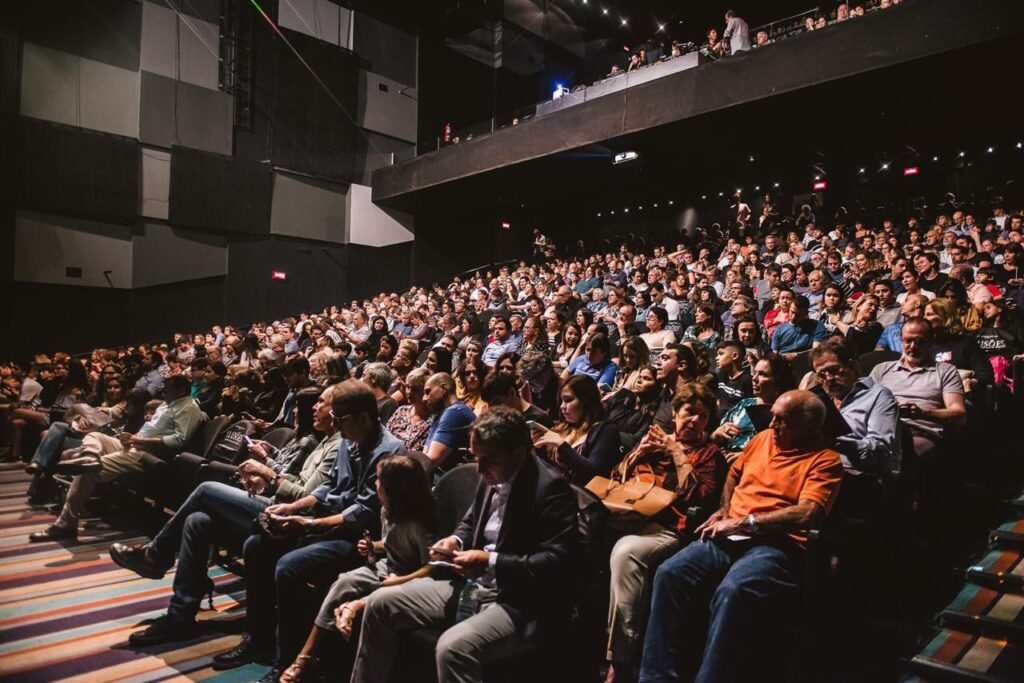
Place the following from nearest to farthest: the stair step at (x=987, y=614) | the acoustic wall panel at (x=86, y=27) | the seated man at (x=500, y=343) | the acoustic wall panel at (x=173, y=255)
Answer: the stair step at (x=987, y=614) < the seated man at (x=500, y=343) < the acoustic wall panel at (x=86, y=27) < the acoustic wall panel at (x=173, y=255)

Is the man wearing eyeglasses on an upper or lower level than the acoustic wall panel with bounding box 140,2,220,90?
lower

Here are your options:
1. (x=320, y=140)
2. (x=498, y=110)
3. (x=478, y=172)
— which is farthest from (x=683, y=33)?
(x=320, y=140)

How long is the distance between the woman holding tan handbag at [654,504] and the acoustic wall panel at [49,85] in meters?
10.4

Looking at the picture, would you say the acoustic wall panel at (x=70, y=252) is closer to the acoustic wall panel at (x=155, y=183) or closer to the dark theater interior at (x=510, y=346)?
the dark theater interior at (x=510, y=346)

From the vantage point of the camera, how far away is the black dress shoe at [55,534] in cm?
370

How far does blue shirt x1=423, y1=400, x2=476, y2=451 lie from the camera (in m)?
2.86

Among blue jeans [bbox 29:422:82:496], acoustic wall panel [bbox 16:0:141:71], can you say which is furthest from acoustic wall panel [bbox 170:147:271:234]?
blue jeans [bbox 29:422:82:496]

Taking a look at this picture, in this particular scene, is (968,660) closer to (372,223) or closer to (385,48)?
(372,223)

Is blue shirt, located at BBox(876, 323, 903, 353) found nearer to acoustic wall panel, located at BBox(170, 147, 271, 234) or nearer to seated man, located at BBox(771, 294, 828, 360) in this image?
seated man, located at BBox(771, 294, 828, 360)

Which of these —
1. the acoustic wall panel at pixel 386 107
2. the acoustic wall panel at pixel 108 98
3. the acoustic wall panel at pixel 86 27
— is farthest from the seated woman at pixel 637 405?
the acoustic wall panel at pixel 386 107

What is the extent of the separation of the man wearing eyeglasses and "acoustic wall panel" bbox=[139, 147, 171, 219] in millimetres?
10378

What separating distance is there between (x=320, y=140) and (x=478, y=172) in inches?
138

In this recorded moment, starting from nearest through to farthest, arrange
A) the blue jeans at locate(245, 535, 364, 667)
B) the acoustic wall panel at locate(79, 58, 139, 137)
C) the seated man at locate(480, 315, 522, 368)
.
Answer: the blue jeans at locate(245, 535, 364, 667)
the seated man at locate(480, 315, 522, 368)
the acoustic wall panel at locate(79, 58, 139, 137)

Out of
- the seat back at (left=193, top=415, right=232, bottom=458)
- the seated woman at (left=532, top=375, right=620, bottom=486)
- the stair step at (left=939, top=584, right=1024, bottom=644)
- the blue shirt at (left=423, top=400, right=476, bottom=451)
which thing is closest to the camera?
the stair step at (left=939, top=584, right=1024, bottom=644)
